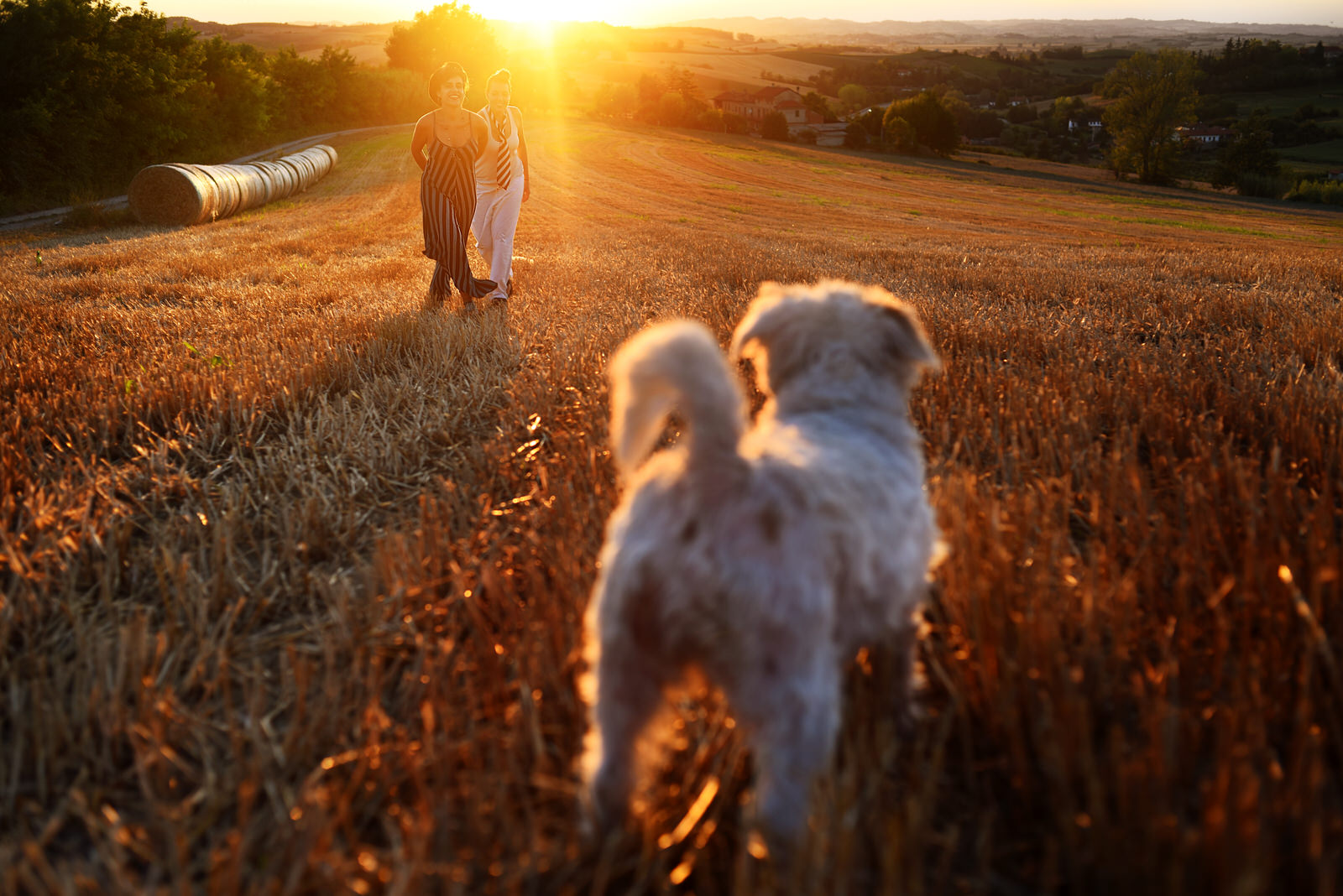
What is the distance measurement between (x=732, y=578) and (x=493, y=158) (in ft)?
25.9

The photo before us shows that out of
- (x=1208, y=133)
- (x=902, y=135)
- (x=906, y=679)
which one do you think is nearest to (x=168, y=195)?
(x=906, y=679)

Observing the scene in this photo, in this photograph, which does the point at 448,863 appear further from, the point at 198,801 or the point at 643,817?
the point at 198,801

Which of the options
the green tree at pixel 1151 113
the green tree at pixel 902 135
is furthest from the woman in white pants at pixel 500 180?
the green tree at pixel 1151 113

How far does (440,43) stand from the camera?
70.6m

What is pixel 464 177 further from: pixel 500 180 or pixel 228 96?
pixel 228 96

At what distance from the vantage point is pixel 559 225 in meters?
17.5

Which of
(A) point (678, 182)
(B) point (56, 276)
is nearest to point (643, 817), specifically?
(B) point (56, 276)

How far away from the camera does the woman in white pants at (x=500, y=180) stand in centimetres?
799

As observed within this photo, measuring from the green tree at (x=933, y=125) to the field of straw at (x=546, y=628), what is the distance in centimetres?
5238

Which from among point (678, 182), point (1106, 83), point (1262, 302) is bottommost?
point (1262, 302)

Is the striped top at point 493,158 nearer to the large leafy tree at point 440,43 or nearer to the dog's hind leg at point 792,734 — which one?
the dog's hind leg at point 792,734

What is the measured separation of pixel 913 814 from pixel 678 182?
31157 mm

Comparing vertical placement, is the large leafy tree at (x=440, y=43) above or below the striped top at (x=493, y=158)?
above

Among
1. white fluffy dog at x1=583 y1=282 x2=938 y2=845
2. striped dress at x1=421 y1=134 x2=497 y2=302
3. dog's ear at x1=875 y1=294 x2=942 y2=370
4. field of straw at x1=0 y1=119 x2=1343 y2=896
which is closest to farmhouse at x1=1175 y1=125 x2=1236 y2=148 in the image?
striped dress at x1=421 y1=134 x2=497 y2=302
